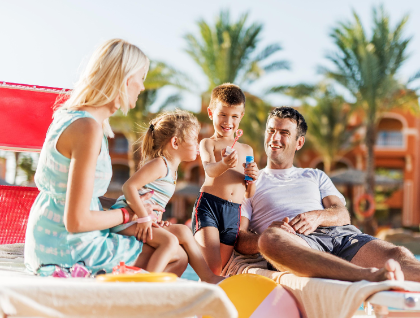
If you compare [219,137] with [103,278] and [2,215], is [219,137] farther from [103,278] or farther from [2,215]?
[103,278]

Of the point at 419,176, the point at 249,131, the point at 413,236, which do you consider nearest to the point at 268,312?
the point at 413,236

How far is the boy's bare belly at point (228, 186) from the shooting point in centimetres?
435

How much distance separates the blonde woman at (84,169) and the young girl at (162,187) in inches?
8.7

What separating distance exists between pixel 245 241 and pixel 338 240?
2.71ft

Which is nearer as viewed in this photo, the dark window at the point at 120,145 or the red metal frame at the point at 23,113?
the red metal frame at the point at 23,113

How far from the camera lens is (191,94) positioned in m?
18.1

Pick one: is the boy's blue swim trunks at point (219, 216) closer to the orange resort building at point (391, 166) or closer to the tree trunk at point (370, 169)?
the tree trunk at point (370, 169)

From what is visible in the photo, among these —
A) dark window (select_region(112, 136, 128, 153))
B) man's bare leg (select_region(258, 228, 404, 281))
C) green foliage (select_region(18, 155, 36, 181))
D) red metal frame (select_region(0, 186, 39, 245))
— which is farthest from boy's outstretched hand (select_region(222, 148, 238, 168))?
dark window (select_region(112, 136, 128, 153))

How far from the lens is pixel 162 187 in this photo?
3299 millimetres

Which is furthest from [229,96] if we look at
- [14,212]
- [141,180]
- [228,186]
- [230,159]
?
[14,212]

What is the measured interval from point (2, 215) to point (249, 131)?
19.2 meters

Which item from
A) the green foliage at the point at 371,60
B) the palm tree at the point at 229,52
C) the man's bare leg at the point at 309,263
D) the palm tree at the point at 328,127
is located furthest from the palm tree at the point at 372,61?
the man's bare leg at the point at 309,263

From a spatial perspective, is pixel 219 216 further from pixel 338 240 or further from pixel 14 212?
pixel 14 212

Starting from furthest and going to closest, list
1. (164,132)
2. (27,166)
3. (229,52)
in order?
(27,166), (229,52), (164,132)
